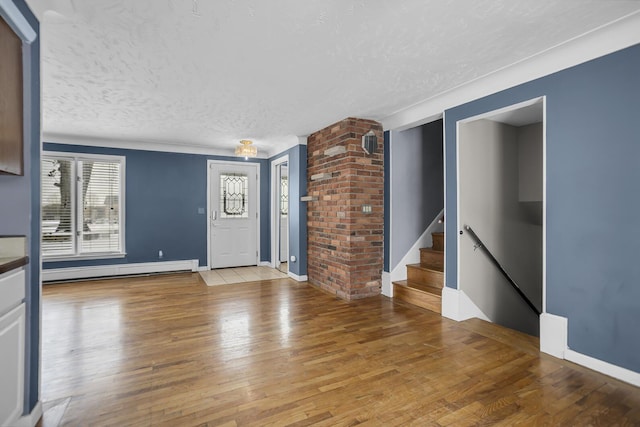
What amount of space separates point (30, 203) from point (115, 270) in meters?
4.56

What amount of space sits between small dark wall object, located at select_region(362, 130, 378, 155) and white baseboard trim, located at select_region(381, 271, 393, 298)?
1.71 metres

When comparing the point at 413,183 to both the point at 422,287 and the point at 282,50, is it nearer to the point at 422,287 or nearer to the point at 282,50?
the point at 422,287

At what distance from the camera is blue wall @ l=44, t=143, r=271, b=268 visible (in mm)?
5820

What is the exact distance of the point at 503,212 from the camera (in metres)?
3.79

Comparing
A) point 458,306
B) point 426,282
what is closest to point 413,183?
point 426,282

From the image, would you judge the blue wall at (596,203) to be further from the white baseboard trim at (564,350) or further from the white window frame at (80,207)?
the white window frame at (80,207)

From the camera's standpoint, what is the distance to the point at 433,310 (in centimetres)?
371

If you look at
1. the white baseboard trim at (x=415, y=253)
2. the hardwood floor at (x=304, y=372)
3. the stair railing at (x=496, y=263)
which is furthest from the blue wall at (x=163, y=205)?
the stair railing at (x=496, y=263)

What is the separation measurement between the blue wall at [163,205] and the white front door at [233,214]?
177 mm

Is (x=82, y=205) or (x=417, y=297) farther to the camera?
(x=82, y=205)

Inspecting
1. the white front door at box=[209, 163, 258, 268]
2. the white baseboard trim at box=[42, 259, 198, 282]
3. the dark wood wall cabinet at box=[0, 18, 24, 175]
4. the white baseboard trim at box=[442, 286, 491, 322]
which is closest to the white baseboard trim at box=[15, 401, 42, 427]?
the dark wood wall cabinet at box=[0, 18, 24, 175]

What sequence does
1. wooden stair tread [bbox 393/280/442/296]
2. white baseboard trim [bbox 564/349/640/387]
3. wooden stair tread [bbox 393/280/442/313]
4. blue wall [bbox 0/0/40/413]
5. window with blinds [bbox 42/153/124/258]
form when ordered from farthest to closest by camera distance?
window with blinds [bbox 42/153/124/258] < wooden stair tread [bbox 393/280/442/296] < wooden stair tread [bbox 393/280/442/313] < white baseboard trim [bbox 564/349/640/387] < blue wall [bbox 0/0/40/413]

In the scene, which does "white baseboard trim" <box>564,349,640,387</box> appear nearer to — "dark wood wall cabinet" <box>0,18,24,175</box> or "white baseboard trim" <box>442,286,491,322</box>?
"white baseboard trim" <box>442,286,491,322</box>

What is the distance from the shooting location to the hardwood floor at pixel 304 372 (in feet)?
6.08
